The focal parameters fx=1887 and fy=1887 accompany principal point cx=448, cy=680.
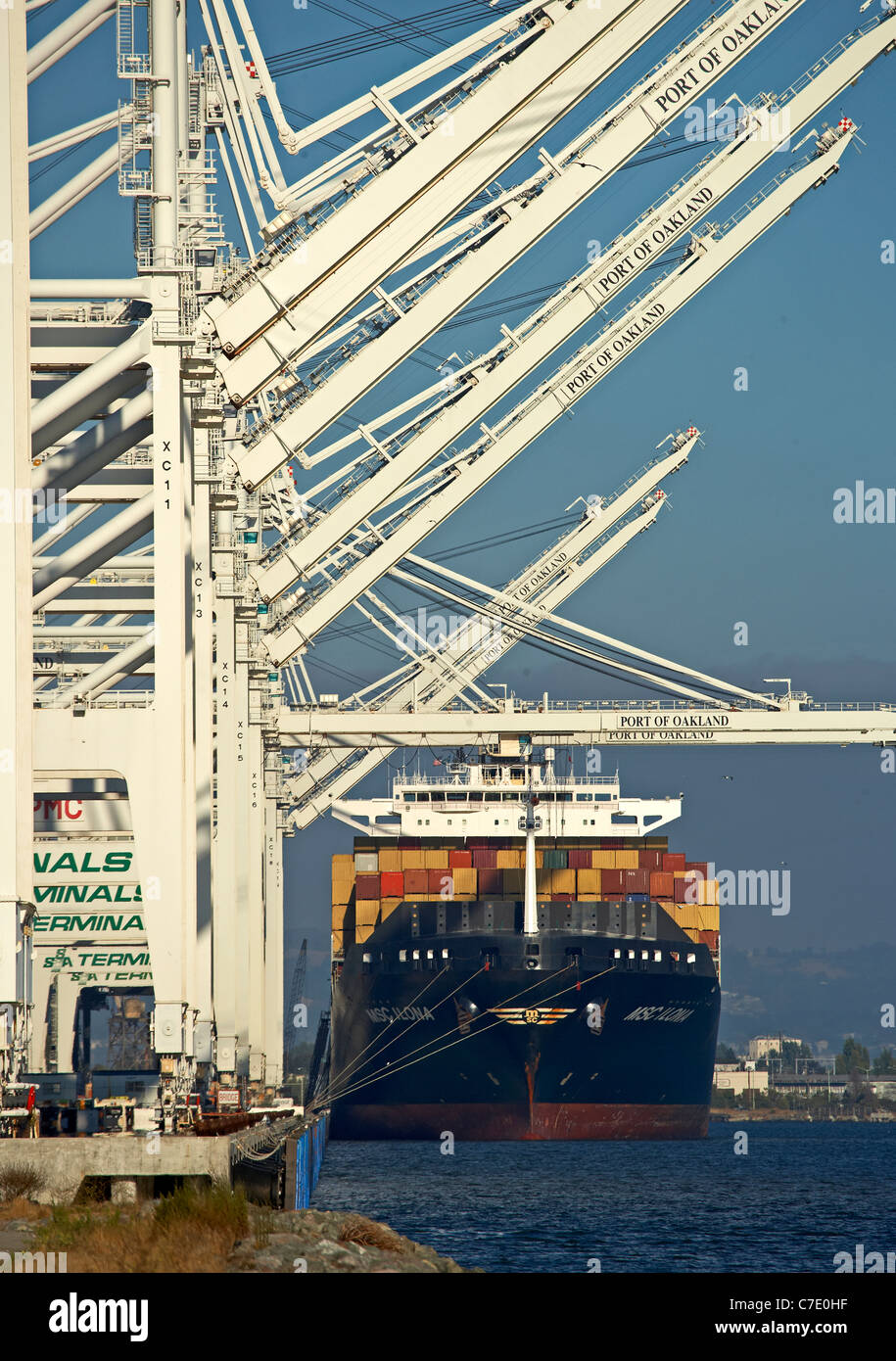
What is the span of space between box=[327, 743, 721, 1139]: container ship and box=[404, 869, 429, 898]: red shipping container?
0.16ft

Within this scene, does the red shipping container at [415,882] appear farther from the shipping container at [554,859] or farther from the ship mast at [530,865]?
the shipping container at [554,859]

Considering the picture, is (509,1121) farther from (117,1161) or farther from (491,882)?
(117,1161)

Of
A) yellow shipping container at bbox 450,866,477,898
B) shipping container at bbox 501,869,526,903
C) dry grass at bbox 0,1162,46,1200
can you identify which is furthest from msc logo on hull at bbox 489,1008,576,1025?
dry grass at bbox 0,1162,46,1200

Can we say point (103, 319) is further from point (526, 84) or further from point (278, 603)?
point (278, 603)

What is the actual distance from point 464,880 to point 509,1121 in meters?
8.32

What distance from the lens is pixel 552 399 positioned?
36.0 m

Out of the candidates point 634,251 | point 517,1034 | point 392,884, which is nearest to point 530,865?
point 392,884

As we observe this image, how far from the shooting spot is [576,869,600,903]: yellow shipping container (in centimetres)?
5691

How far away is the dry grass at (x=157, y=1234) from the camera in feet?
40.2

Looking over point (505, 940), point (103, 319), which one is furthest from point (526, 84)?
point (505, 940)

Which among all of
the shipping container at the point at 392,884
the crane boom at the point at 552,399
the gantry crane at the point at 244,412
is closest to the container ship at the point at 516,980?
the shipping container at the point at 392,884

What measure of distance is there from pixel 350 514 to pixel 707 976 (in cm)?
3036

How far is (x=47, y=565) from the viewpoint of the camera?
20953 millimetres

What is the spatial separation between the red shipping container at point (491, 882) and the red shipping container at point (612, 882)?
311 cm
